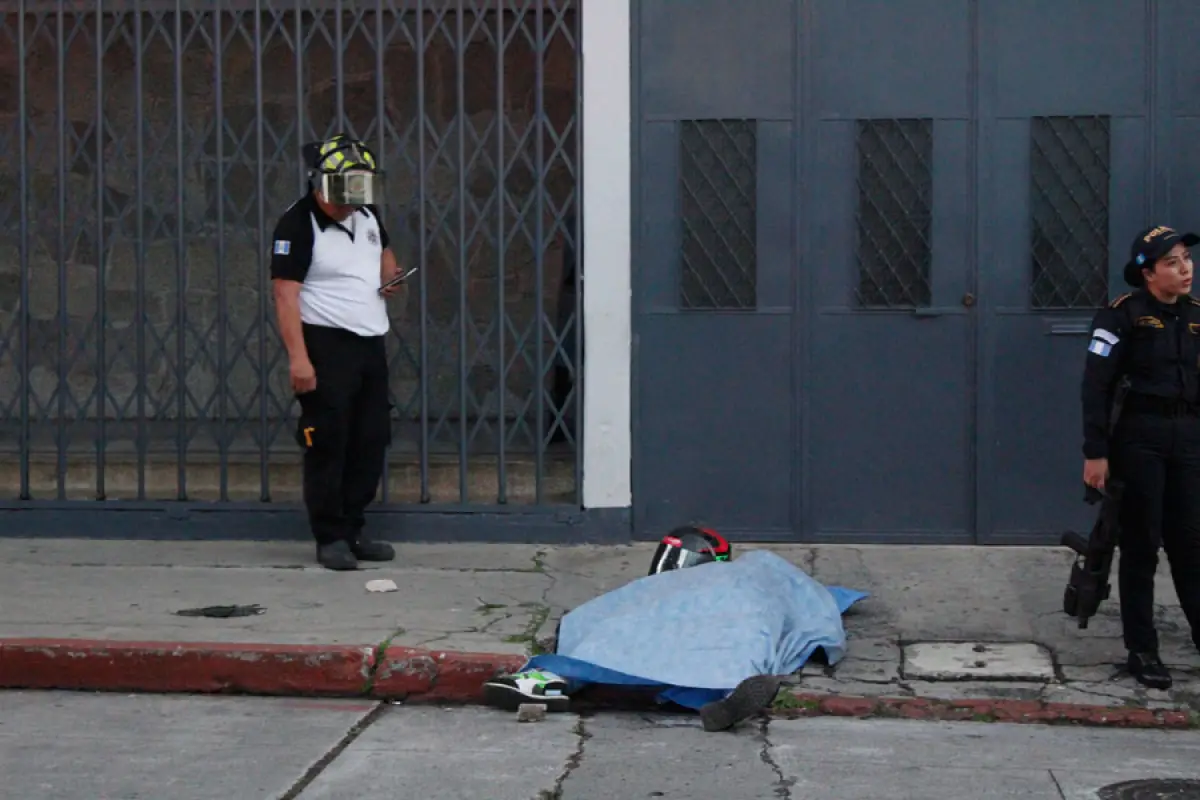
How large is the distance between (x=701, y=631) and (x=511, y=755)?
3.58 feet

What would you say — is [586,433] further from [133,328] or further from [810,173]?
[133,328]

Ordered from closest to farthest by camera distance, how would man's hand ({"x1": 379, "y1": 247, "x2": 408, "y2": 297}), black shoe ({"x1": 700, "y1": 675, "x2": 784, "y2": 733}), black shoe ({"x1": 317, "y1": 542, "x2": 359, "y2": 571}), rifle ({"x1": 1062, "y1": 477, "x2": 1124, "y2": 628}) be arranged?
black shoe ({"x1": 700, "y1": 675, "x2": 784, "y2": 733}) < rifle ({"x1": 1062, "y1": 477, "x2": 1124, "y2": 628}) < black shoe ({"x1": 317, "y1": 542, "x2": 359, "y2": 571}) < man's hand ({"x1": 379, "y1": 247, "x2": 408, "y2": 297})

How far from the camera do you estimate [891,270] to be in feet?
28.6

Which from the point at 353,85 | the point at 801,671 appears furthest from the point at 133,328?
the point at 801,671

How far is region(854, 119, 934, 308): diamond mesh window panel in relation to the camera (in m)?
8.69

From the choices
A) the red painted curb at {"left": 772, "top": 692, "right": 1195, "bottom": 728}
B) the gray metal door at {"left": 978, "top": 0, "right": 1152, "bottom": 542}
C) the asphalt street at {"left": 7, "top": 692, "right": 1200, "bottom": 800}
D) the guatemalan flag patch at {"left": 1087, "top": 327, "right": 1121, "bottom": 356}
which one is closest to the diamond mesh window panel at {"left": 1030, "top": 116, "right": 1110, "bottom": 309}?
the gray metal door at {"left": 978, "top": 0, "right": 1152, "bottom": 542}

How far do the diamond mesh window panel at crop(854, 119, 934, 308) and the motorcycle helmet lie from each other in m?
1.73

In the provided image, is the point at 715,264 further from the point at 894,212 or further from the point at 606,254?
the point at 894,212

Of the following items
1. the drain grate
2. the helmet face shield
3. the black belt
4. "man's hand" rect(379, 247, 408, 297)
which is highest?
the helmet face shield

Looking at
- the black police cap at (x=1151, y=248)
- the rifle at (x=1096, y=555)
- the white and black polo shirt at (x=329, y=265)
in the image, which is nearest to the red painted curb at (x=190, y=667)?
the white and black polo shirt at (x=329, y=265)

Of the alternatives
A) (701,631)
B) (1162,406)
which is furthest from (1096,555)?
(701,631)

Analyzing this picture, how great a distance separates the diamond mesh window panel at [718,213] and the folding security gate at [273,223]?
0.57 m

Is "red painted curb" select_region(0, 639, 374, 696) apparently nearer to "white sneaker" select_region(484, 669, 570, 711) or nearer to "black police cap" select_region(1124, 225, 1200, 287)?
"white sneaker" select_region(484, 669, 570, 711)

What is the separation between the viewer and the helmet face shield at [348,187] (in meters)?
8.05
